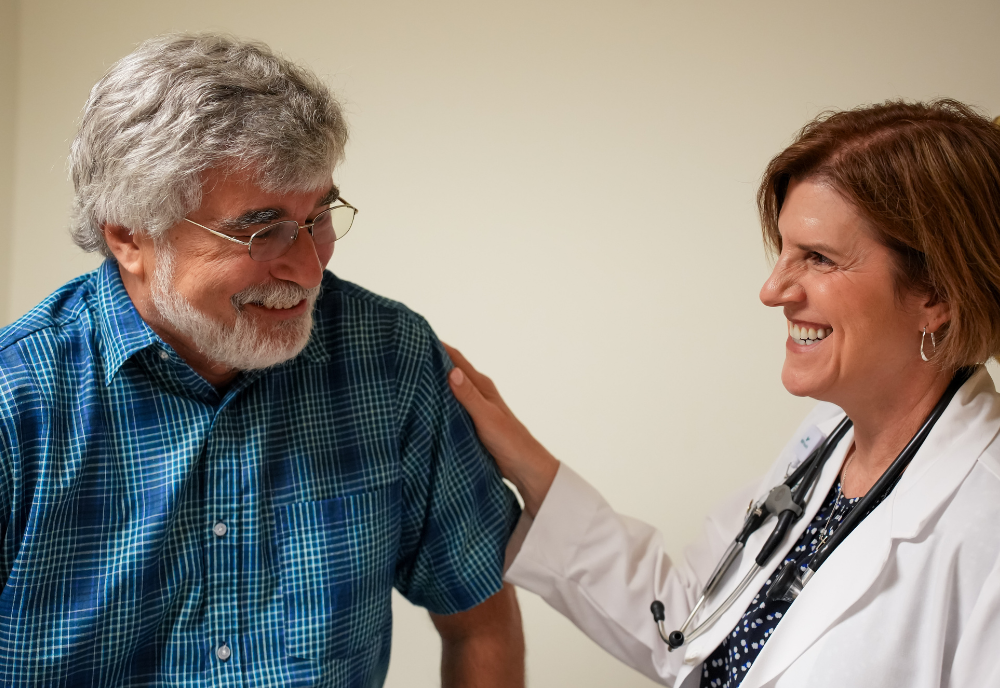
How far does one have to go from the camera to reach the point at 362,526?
1496 millimetres

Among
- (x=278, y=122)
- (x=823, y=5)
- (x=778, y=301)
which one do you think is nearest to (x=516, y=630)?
(x=778, y=301)

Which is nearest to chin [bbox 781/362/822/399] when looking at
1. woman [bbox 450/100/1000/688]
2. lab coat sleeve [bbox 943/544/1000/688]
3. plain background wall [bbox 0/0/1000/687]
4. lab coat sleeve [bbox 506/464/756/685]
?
woman [bbox 450/100/1000/688]

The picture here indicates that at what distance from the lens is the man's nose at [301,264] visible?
137 cm

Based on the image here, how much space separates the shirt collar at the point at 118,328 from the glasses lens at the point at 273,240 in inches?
8.2

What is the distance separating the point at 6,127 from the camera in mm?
2389

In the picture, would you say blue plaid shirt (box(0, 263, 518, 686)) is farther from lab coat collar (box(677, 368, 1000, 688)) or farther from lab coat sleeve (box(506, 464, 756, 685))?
lab coat collar (box(677, 368, 1000, 688))

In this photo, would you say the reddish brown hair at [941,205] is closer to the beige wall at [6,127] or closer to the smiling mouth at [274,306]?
the smiling mouth at [274,306]

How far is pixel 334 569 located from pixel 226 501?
0.22m

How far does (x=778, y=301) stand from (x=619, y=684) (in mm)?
1300

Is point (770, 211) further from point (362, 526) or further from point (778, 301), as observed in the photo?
point (362, 526)

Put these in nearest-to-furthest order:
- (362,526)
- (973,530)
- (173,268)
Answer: (973,530) < (173,268) < (362,526)

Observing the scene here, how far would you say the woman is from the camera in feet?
4.03

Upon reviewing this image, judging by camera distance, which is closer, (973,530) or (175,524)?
(973,530)

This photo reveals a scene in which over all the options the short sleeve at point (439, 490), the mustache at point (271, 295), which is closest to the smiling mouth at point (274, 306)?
the mustache at point (271, 295)
